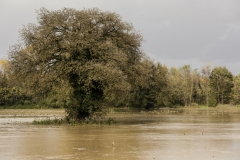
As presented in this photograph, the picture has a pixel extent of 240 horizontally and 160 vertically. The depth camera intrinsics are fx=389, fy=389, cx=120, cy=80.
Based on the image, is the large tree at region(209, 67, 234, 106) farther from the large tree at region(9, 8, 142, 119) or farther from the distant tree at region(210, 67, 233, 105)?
the large tree at region(9, 8, 142, 119)

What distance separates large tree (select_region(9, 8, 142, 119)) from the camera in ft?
Result: 113

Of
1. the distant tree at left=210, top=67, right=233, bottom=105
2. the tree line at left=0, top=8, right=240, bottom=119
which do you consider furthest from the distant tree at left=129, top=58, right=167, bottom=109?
the tree line at left=0, top=8, right=240, bottom=119

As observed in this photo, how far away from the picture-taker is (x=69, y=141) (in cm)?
2148

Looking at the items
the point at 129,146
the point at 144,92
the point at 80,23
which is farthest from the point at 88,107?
the point at 144,92

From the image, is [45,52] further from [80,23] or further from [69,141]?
[69,141]

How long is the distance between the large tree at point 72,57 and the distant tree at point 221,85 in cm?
6936

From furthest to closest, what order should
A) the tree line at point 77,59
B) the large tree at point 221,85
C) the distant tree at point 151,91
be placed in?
the large tree at point 221,85 < the distant tree at point 151,91 < the tree line at point 77,59

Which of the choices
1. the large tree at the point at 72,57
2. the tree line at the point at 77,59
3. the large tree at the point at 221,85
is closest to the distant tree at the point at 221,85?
the large tree at the point at 221,85

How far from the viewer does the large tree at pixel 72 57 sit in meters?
34.4

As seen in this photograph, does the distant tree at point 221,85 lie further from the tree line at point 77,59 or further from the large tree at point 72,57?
the large tree at point 72,57

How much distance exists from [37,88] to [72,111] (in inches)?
152

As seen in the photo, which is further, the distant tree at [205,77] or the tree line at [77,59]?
the distant tree at [205,77]

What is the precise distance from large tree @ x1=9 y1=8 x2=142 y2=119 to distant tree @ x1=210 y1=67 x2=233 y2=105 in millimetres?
69356

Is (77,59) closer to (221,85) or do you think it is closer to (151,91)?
(151,91)
